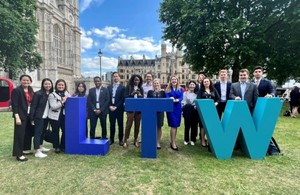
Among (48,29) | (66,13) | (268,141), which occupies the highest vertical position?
(66,13)

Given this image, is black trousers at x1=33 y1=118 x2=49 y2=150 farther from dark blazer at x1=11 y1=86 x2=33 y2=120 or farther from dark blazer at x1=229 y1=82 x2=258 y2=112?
dark blazer at x1=229 y1=82 x2=258 y2=112

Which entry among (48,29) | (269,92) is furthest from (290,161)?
(48,29)

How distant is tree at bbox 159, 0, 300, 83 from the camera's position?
16.1 meters

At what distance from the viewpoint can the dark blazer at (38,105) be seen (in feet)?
18.5

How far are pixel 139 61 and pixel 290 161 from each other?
351 ft

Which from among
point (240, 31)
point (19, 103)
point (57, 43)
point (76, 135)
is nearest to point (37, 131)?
point (19, 103)

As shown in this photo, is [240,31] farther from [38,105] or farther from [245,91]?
[38,105]

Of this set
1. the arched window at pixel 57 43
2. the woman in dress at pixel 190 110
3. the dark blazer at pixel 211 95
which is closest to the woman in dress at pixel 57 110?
the woman in dress at pixel 190 110

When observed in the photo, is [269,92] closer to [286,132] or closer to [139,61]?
[286,132]

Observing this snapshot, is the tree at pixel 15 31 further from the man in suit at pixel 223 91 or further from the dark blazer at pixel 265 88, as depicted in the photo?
the dark blazer at pixel 265 88

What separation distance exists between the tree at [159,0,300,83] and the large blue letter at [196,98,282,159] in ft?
36.5

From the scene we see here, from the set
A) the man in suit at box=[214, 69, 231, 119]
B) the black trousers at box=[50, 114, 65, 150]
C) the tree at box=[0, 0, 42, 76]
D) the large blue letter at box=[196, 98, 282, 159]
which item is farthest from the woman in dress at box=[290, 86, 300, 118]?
the tree at box=[0, 0, 42, 76]

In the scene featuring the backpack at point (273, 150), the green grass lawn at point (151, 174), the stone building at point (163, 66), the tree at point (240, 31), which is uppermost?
the stone building at point (163, 66)

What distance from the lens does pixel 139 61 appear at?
110 meters
